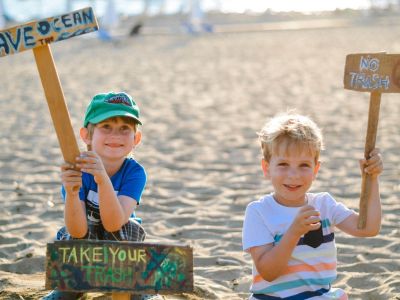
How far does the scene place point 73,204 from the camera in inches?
115

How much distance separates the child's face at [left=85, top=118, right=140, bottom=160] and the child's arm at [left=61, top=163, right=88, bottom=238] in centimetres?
30

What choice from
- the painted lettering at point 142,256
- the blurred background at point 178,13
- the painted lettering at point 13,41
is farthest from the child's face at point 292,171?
the blurred background at point 178,13

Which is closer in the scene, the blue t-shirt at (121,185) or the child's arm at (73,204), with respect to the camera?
the child's arm at (73,204)

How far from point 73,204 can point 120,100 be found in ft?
1.82

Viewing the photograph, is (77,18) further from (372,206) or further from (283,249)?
(372,206)

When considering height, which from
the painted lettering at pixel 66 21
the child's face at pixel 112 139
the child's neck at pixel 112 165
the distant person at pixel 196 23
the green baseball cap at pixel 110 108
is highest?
the distant person at pixel 196 23

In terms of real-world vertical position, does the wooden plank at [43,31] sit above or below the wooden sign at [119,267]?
above

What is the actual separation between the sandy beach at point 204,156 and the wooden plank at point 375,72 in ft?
4.29

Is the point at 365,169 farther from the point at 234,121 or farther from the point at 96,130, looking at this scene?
the point at 234,121

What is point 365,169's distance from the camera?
2.90 metres

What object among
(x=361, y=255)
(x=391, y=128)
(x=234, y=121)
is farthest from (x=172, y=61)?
(x=361, y=255)

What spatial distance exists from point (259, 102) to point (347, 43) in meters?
13.9

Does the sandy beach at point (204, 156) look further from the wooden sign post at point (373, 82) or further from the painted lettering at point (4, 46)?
the painted lettering at point (4, 46)

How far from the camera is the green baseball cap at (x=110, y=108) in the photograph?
3160 mm
